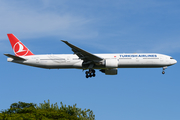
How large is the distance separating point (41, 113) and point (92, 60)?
539 inches

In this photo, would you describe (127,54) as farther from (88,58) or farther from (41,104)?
(41,104)

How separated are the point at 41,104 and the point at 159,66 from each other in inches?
1245

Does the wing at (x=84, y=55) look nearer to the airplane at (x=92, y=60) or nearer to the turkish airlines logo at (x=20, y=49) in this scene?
the airplane at (x=92, y=60)

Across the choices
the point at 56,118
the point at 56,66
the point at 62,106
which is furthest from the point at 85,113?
the point at 56,66

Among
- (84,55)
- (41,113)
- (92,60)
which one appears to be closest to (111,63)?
(92,60)

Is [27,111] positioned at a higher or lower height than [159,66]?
lower

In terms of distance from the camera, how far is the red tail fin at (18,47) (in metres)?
51.2

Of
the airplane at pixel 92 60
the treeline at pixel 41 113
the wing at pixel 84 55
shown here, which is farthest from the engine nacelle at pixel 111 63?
the treeline at pixel 41 113

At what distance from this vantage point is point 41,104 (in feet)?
222

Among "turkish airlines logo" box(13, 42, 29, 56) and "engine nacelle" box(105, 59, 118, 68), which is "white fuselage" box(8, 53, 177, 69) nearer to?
"engine nacelle" box(105, 59, 118, 68)

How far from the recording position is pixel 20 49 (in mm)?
51781

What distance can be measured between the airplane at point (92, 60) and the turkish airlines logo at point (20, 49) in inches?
107

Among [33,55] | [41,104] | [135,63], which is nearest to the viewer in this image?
[135,63]

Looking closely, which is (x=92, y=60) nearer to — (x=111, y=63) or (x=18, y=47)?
(x=111, y=63)
